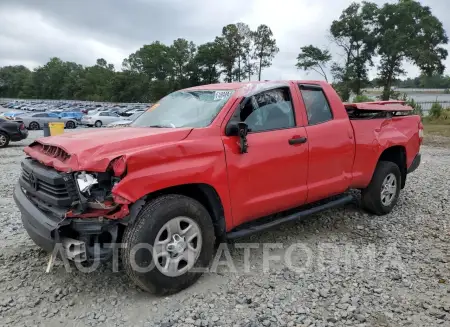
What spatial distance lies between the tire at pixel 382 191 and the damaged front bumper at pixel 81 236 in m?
3.58

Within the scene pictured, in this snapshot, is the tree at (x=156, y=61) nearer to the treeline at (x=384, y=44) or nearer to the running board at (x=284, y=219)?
the treeline at (x=384, y=44)

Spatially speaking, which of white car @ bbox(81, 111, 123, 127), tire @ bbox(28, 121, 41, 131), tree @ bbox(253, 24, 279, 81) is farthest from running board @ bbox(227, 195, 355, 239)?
tree @ bbox(253, 24, 279, 81)

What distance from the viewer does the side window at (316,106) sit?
14.3ft

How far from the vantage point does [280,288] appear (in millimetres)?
3430

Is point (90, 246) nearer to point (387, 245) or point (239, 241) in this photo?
point (239, 241)

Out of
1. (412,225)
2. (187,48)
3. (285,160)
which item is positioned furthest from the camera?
(187,48)

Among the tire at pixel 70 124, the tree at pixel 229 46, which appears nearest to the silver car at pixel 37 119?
the tire at pixel 70 124

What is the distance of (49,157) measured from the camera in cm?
329

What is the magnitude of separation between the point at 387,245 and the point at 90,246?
10.7 feet

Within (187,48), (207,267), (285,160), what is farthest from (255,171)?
(187,48)

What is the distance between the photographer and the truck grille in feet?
9.68

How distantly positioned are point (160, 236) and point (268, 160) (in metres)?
1.30

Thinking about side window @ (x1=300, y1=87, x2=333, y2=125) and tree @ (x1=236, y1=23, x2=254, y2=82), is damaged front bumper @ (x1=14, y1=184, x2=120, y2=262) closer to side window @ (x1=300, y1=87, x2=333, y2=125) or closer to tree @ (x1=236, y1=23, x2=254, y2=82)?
side window @ (x1=300, y1=87, x2=333, y2=125)

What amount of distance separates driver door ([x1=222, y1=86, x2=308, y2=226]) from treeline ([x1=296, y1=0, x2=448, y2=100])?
43.9 m
